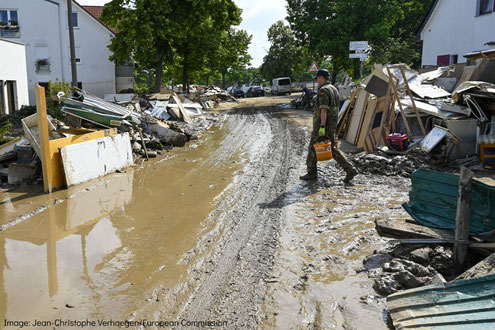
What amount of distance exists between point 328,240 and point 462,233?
1.52 metres

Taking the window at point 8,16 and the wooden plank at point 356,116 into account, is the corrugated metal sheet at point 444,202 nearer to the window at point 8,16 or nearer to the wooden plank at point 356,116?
the wooden plank at point 356,116

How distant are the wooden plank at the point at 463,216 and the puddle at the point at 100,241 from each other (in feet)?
8.87

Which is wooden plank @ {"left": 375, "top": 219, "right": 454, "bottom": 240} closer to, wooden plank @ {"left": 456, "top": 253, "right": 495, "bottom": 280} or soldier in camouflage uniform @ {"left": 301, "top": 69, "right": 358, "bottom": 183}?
wooden plank @ {"left": 456, "top": 253, "right": 495, "bottom": 280}

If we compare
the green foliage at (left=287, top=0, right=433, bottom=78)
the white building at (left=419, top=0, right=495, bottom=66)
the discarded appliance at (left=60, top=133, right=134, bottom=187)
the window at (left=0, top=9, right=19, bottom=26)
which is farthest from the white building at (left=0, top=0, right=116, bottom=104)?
the discarded appliance at (left=60, top=133, right=134, bottom=187)

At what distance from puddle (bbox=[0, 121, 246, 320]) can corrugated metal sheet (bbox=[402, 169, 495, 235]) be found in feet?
8.86

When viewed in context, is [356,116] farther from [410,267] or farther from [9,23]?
[9,23]

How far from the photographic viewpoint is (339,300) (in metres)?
3.77

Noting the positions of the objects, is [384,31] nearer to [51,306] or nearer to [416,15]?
[416,15]

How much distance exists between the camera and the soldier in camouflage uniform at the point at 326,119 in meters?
7.51

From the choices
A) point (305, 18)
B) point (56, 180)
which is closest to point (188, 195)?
point (56, 180)

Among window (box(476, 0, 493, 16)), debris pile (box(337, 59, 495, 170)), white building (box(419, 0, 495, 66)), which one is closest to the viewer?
debris pile (box(337, 59, 495, 170))

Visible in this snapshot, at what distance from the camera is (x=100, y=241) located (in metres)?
5.28

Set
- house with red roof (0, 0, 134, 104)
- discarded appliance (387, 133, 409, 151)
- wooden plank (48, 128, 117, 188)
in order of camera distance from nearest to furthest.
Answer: wooden plank (48, 128, 117, 188) → discarded appliance (387, 133, 409, 151) → house with red roof (0, 0, 134, 104)

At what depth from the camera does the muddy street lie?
3.64 meters
